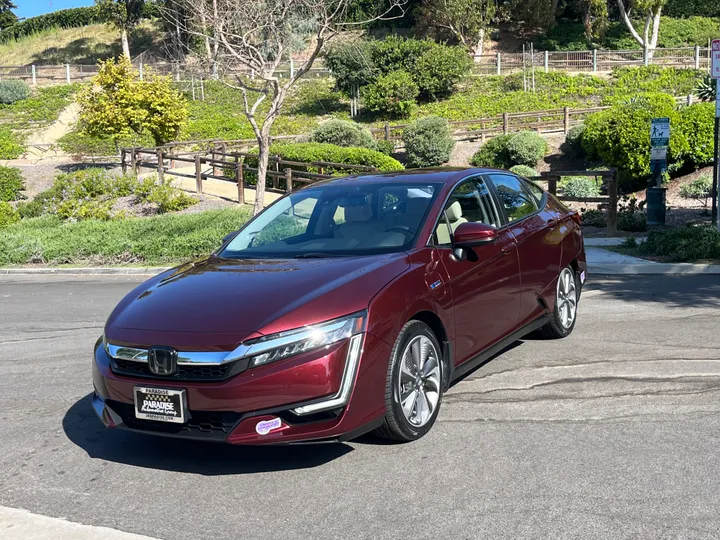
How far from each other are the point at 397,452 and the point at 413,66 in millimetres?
43399

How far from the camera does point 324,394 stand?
15.1 ft

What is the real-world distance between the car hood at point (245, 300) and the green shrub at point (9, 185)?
82.4 ft

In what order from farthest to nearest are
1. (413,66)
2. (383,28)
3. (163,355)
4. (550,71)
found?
1. (383,28)
2. (550,71)
3. (413,66)
4. (163,355)

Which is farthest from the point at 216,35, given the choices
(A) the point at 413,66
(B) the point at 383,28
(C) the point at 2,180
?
(B) the point at 383,28

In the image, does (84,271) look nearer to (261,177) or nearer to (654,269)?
(261,177)

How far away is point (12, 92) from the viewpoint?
53.0m

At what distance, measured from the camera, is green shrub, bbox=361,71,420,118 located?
44.1 metres

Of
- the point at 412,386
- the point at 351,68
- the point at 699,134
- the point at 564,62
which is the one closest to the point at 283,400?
the point at 412,386

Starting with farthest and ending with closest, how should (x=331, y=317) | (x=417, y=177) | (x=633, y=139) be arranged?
1. (x=633, y=139)
2. (x=417, y=177)
3. (x=331, y=317)

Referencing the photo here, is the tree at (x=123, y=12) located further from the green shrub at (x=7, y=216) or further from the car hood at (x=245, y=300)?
the car hood at (x=245, y=300)

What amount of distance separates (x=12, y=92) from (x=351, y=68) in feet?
73.2

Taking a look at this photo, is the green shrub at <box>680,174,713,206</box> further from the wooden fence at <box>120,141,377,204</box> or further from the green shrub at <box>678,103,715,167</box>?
the wooden fence at <box>120,141,377,204</box>

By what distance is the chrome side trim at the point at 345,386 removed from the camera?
4.60 metres

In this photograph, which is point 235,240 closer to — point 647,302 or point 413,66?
point 647,302
